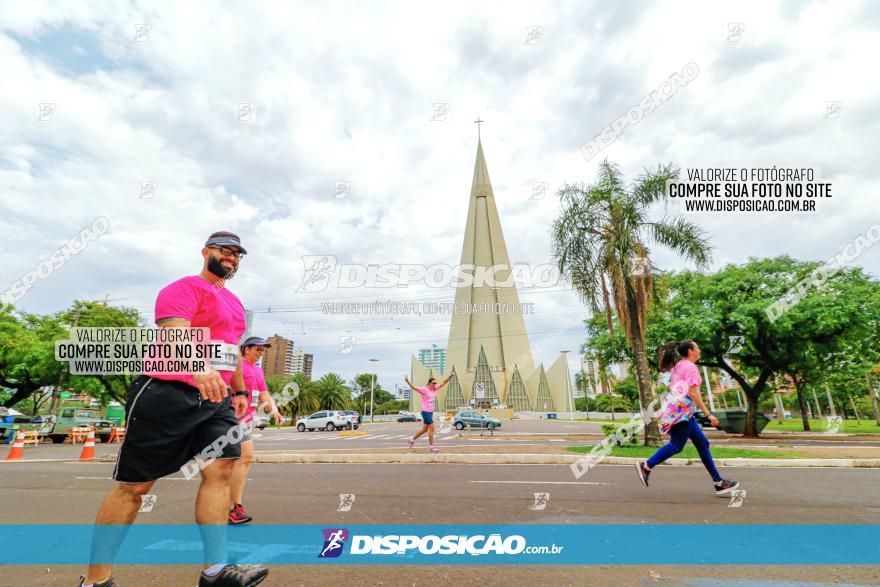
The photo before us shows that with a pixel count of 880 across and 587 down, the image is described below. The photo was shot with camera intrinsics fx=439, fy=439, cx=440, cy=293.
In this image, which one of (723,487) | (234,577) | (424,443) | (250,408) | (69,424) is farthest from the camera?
(69,424)

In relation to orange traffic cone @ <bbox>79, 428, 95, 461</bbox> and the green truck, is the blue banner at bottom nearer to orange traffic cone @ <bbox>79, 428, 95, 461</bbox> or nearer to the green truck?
orange traffic cone @ <bbox>79, 428, 95, 461</bbox>

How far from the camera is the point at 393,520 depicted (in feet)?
12.9

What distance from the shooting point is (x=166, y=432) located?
229 centimetres

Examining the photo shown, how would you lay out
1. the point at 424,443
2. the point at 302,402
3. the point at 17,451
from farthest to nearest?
1. the point at 302,402
2. the point at 424,443
3. the point at 17,451

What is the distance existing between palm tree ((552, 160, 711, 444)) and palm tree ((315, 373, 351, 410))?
146 ft

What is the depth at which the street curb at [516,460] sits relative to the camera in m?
8.08

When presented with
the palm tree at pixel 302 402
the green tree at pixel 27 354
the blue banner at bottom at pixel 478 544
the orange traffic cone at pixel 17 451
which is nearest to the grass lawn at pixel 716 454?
the blue banner at bottom at pixel 478 544

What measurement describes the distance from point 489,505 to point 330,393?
168 ft

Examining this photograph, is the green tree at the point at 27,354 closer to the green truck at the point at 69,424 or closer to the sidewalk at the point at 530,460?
the green truck at the point at 69,424

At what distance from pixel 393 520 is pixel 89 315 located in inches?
1215

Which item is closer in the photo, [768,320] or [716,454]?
[716,454]

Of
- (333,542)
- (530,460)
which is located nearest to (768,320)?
(530,460)

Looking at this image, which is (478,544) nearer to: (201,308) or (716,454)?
(201,308)

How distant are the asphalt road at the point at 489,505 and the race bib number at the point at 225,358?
1.27 m
